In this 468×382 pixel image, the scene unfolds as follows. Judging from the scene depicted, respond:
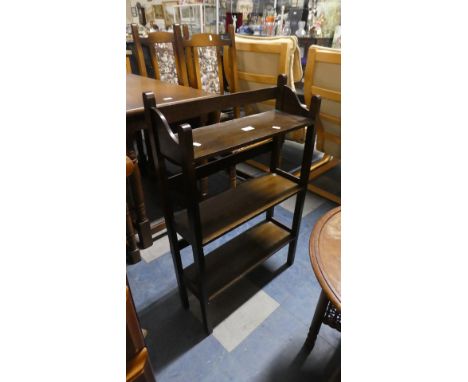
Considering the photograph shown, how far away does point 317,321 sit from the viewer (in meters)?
1.04

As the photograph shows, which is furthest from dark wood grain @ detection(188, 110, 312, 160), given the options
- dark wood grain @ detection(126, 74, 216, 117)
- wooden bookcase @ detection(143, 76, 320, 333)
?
dark wood grain @ detection(126, 74, 216, 117)

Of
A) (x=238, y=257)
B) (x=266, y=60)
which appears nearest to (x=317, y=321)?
(x=238, y=257)

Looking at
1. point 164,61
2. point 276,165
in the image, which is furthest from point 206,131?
point 164,61

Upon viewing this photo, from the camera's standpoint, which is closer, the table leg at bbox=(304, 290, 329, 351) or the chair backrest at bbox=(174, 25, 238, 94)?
the table leg at bbox=(304, 290, 329, 351)

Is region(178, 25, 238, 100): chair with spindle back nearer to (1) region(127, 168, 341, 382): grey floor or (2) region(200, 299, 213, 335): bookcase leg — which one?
(1) region(127, 168, 341, 382): grey floor

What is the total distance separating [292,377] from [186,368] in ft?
1.38

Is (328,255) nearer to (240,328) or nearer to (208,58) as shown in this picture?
(240,328)

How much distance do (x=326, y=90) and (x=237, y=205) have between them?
1150 mm

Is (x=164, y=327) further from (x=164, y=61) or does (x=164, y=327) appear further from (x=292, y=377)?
(x=164, y=61)

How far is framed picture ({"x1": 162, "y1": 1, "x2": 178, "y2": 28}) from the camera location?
3943 millimetres

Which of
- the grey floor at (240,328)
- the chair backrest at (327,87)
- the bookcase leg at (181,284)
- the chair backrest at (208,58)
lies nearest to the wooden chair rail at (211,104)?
the bookcase leg at (181,284)

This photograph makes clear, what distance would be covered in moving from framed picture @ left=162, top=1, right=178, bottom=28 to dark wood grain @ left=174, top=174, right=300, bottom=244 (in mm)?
3768

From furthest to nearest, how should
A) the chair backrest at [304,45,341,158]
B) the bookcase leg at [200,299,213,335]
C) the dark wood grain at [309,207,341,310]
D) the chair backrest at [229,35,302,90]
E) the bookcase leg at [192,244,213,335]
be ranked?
the chair backrest at [229,35,302,90] → the chair backrest at [304,45,341,158] → the bookcase leg at [200,299,213,335] → the bookcase leg at [192,244,213,335] → the dark wood grain at [309,207,341,310]

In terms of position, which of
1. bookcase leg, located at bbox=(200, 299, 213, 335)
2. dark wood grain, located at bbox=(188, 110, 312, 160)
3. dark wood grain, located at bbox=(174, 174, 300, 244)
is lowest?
bookcase leg, located at bbox=(200, 299, 213, 335)
